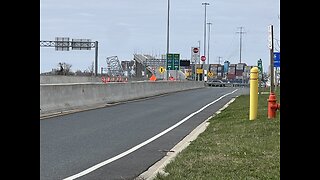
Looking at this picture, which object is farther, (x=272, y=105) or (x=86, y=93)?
(x=86, y=93)

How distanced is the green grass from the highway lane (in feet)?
2.58

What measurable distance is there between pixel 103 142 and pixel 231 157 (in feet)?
14.2

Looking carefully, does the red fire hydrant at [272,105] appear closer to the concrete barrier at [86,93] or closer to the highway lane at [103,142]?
the highway lane at [103,142]

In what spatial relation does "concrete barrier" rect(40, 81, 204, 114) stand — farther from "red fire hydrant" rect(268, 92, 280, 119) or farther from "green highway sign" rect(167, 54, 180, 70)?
"green highway sign" rect(167, 54, 180, 70)

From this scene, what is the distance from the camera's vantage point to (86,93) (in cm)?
2436

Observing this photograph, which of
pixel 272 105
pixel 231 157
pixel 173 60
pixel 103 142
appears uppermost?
pixel 173 60

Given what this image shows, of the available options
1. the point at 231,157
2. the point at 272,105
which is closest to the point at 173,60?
the point at 272,105

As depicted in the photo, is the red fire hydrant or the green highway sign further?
the green highway sign

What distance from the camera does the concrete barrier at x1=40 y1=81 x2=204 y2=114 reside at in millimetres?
19625

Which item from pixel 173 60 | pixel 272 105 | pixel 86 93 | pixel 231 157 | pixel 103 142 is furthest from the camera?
pixel 173 60

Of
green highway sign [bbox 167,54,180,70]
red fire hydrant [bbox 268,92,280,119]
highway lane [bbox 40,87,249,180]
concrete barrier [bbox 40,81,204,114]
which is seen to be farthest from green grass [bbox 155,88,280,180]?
green highway sign [bbox 167,54,180,70]

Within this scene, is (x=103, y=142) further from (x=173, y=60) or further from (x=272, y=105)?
(x=173, y=60)

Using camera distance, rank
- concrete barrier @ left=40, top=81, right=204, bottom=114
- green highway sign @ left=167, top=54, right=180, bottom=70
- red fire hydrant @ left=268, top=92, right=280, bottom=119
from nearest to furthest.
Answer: red fire hydrant @ left=268, top=92, right=280, bottom=119
concrete barrier @ left=40, top=81, right=204, bottom=114
green highway sign @ left=167, top=54, right=180, bottom=70
